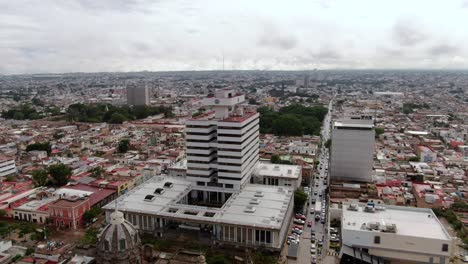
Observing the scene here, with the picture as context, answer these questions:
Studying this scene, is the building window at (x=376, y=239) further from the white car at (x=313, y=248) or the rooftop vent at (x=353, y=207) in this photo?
the rooftop vent at (x=353, y=207)

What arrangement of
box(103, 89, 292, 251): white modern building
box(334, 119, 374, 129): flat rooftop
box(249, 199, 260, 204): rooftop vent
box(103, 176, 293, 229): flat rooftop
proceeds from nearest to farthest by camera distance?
box(103, 89, 292, 251): white modern building → box(103, 176, 293, 229): flat rooftop → box(249, 199, 260, 204): rooftop vent → box(334, 119, 374, 129): flat rooftop

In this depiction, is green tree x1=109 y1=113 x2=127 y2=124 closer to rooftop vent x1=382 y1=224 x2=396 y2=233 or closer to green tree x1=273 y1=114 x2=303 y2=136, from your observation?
green tree x1=273 y1=114 x2=303 y2=136

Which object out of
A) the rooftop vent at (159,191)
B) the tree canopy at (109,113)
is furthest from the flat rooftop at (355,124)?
the tree canopy at (109,113)

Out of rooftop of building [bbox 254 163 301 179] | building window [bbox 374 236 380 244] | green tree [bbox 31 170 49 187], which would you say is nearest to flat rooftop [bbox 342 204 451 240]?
building window [bbox 374 236 380 244]

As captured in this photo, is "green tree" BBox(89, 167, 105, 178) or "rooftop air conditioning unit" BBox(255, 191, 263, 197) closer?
"rooftop air conditioning unit" BBox(255, 191, 263, 197)

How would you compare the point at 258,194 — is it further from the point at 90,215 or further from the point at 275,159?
the point at 275,159

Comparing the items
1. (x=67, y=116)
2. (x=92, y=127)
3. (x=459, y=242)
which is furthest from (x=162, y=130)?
(x=459, y=242)
